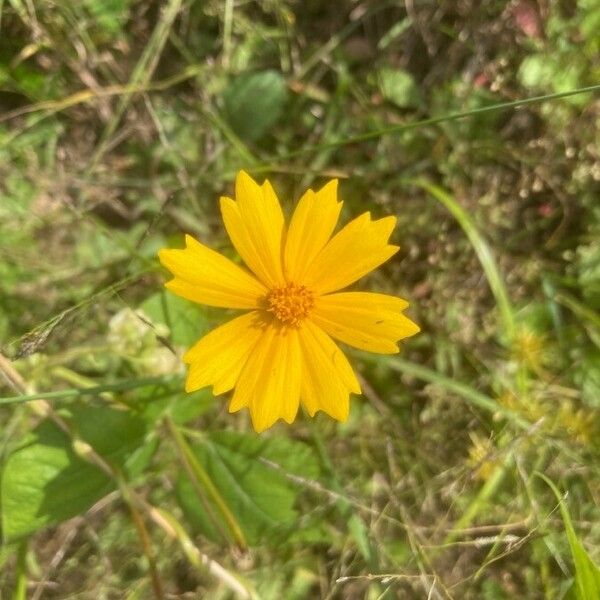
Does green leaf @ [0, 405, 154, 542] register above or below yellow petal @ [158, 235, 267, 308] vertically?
below

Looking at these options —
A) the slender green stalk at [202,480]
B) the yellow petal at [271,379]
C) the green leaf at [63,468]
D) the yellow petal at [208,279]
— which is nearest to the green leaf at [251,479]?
the slender green stalk at [202,480]

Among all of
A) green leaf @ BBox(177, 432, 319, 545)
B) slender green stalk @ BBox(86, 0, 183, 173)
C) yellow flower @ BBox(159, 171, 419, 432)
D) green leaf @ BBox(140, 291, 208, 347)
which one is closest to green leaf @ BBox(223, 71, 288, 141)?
slender green stalk @ BBox(86, 0, 183, 173)

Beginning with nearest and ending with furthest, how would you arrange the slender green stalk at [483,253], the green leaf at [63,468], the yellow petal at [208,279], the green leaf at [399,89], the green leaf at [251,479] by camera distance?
the yellow petal at [208,279], the green leaf at [63,468], the green leaf at [251,479], the slender green stalk at [483,253], the green leaf at [399,89]

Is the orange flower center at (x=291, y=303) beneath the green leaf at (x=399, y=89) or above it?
beneath

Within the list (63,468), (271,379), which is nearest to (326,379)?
(271,379)

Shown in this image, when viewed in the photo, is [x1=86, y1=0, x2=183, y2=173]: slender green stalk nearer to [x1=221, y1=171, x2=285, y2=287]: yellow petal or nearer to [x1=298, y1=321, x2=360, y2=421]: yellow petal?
[x1=221, y1=171, x2=285, y2=287]: yellow petal

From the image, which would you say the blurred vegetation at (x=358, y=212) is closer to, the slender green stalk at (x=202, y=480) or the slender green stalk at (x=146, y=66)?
the slender green stalk at (x=146, y=66)
